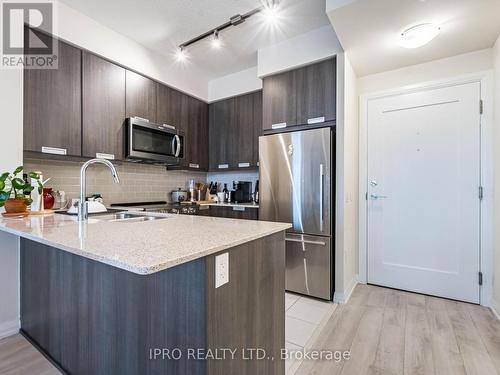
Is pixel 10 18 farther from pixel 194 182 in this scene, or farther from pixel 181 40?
pixel 194 182

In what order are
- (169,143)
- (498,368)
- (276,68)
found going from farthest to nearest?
(169,143) → (276,68) → (498,368)

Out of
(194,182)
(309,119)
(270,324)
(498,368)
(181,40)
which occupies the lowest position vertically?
(498,368)

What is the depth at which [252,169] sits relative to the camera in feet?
11.5

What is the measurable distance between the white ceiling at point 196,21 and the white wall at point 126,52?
0.20 feet

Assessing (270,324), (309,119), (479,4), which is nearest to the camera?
(270,324)

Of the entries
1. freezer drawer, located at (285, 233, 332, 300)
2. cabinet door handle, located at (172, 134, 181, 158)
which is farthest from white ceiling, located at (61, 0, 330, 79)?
freezer drawer, located at (285, 233, 332, 300)

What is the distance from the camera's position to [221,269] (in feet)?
2.99

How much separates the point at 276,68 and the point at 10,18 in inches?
87.4

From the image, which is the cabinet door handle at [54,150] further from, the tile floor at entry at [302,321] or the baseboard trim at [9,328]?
the tile floor at entry at [302,321]

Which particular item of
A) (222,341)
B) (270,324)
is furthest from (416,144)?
(222,341)

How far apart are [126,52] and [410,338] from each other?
3516 millimetres

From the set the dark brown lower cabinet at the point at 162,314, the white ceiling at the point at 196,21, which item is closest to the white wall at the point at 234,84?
the white ceiling at the point at 196,21

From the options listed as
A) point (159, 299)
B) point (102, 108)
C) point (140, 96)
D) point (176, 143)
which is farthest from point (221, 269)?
point (140, 96)

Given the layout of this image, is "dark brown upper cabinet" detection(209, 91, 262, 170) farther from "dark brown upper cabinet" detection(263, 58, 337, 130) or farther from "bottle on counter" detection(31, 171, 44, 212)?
"bottle on counter" detection(31, 171, 44, 212)
